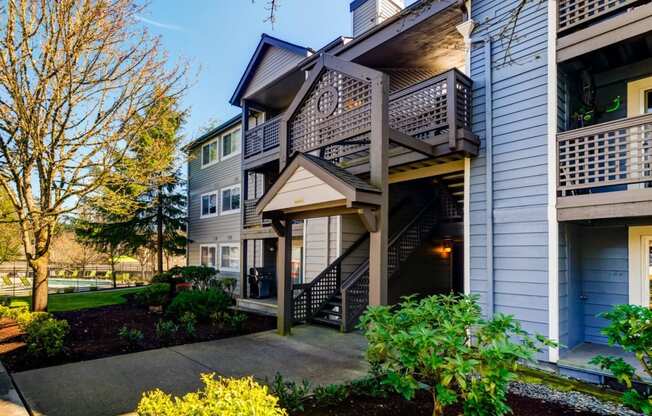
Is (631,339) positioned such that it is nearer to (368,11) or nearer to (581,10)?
(581,10)

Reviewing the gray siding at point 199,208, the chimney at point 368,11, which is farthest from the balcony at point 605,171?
the gray siding at point 199,208

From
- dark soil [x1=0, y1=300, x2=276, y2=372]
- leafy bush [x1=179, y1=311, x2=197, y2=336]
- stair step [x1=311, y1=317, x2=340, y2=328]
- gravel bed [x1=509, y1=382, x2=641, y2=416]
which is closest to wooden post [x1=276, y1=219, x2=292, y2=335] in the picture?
dark soil [x1=0, y1=300, x2=276, y2=372]

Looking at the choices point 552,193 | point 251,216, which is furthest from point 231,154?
point 552,193

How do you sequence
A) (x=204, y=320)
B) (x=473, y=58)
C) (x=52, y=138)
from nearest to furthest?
1. (x=473, y=58)
2. (x=52, y=138)
3. (x=204, y=320)

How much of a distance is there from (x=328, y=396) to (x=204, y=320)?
5.64 meters

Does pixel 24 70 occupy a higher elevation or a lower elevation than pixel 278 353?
higher

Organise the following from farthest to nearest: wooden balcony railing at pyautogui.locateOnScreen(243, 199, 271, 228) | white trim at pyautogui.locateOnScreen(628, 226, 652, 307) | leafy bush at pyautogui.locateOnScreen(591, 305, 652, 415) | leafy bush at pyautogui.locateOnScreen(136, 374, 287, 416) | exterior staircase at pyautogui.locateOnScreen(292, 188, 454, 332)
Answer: wooden balcony railing at pyautogui.locateOnScreen(243, 199, 271, 228) → exterior staircase at pyautogui.locateOnScreen(292, 188, 454, 332) → white trim at pyautogui.locateOnScreen(628, 226, 652, 307) → leafy bush at pyautogui.locateOnScreen(591, 305, 652, 415) → leafy bush at pyautogui.locateOnScreen(136, 374, 287, 416)

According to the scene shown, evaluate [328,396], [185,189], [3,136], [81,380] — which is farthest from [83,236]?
[328,396]

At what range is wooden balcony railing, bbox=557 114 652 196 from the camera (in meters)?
4.93

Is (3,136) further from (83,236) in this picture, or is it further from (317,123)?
(83,236)

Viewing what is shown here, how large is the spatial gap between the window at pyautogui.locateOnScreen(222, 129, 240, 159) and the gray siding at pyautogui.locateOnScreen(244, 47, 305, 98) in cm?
267

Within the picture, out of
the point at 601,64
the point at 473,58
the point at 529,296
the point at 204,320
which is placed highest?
the point at 473,58

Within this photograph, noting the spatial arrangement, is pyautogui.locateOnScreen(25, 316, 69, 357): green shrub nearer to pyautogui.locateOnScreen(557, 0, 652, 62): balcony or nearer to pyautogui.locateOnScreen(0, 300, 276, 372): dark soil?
pyautogui.locateOnScreen(0, 300, 276, 372): dark soil

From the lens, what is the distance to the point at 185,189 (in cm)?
2041
